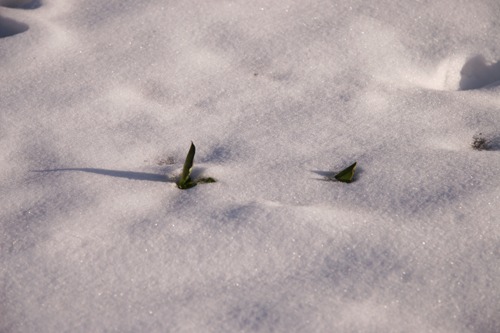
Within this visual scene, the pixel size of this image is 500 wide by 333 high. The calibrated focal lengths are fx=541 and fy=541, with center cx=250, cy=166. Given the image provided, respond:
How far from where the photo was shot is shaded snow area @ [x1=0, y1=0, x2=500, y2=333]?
1221mm

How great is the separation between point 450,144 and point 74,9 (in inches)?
58.2

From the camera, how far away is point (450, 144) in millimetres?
1636

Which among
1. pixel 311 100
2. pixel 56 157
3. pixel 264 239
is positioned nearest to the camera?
pixel 264 239

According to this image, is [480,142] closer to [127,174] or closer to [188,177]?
[188,177]

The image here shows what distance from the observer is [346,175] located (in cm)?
150

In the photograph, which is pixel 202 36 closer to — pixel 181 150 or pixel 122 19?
pixel 122 19

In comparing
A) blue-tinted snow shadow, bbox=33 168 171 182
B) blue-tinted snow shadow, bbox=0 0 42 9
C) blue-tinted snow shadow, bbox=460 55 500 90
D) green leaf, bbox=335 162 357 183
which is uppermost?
blue-tinted snow shadow, bbox=0 0 42 9

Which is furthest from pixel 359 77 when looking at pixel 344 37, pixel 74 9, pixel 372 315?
pixel 74 9

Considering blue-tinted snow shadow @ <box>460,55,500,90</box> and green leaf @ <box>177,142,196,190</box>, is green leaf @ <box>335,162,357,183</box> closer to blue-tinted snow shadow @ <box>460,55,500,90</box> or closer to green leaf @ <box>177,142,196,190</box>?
green leaf @ <box>177,142,196,190</box>

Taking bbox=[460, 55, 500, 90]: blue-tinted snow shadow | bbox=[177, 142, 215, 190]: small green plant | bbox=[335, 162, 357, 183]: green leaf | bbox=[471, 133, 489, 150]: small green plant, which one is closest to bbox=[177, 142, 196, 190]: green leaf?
bbox=[177, 142, 215, 190]: small green plant

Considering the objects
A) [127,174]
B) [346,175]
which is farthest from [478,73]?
[127,174]

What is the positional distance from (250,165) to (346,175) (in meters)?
0.28

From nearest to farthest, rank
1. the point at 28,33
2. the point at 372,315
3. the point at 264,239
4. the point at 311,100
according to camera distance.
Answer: the point at 372,315 → the point at 264,239 → the point at 311,100 → the point at 28,33

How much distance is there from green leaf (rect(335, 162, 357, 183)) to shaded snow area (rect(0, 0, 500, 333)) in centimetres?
3
